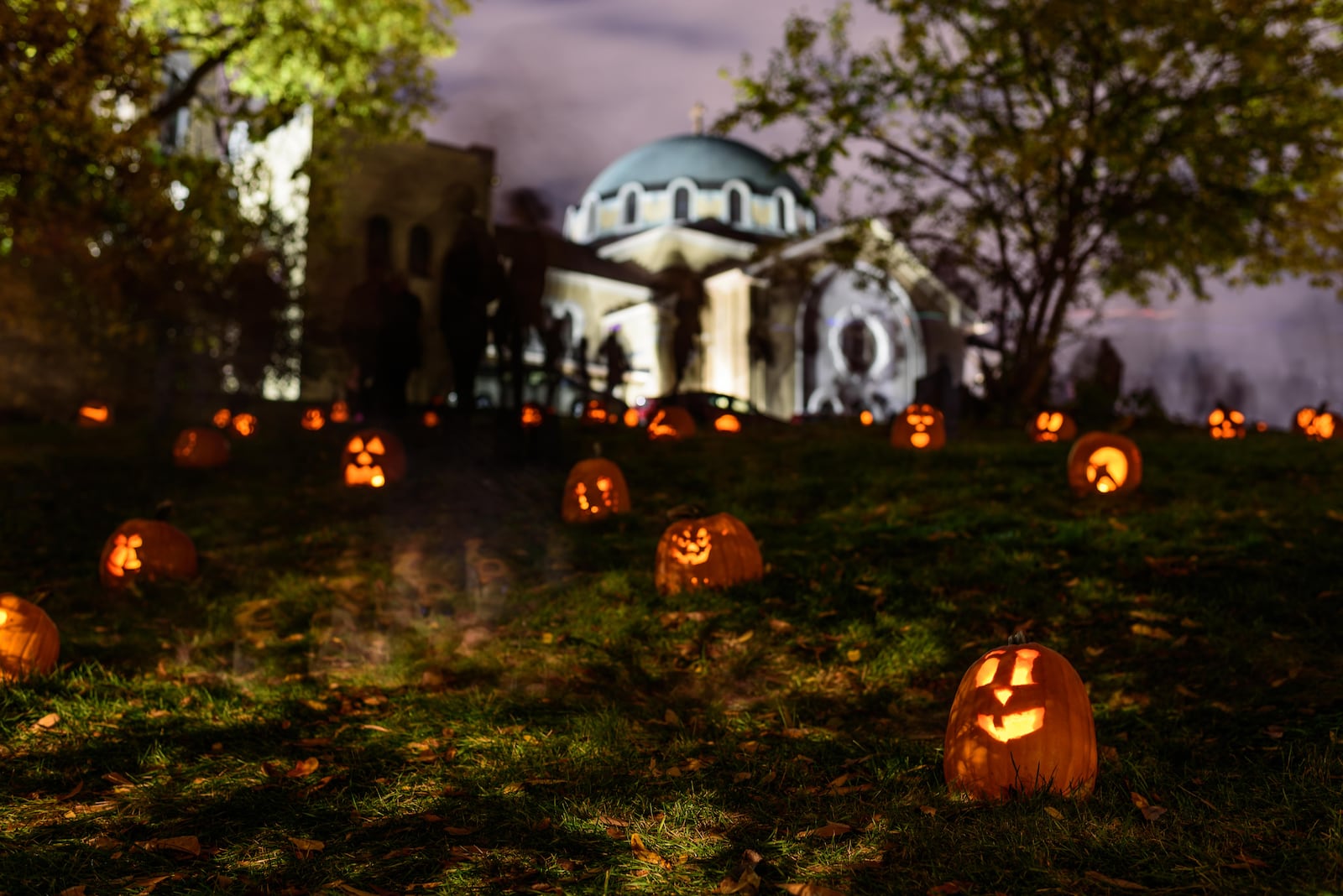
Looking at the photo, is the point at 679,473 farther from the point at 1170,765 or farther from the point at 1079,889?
the point at 1079,889

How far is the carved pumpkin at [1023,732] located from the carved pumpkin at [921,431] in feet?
27.4

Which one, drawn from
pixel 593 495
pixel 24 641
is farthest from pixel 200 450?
pixel 24 641

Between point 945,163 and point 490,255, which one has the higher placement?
point 945,163

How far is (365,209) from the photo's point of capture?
119 ft

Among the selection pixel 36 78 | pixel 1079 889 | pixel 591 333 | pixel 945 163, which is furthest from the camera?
pixel 591 333

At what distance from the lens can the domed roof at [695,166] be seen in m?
54.8

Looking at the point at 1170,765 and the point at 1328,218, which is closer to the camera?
the point at 1170,765

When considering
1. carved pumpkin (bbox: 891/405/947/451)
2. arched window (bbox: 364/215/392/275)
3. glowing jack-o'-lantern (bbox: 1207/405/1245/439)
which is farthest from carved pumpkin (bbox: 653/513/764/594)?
arched window (bbox: 364/215/392/275)

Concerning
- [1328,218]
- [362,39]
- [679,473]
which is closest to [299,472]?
[679,473]

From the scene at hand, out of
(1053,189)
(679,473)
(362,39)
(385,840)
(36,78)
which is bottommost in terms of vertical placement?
(385,840)

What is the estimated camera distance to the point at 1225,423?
15.9 m

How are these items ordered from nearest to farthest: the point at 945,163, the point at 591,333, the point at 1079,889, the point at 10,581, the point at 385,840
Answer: the point at 1079,889 → the point at 385,840 → the point at 10,581 → the point at 945,163 → the point at 591,333

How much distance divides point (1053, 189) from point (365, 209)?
25.5m

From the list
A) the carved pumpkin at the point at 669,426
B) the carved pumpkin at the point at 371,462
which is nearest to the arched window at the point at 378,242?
the carved pumpkin at the point at 669,426
